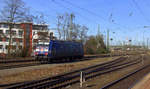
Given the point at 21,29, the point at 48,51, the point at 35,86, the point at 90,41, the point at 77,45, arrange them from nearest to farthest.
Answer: the point at 35,86 < the point at 48,51 < the point at 77,45 < the point at 21,29 < the point at 90,41

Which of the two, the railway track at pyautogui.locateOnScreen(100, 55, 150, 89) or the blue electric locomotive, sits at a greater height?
the blue electric locomotive

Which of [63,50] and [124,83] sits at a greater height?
[63,50]

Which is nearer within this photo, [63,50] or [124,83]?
[124,83]

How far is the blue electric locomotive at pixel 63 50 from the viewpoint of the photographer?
963 inches

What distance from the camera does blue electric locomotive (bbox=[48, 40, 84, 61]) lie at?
2447 centimetres

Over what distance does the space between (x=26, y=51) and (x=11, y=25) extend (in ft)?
18.1

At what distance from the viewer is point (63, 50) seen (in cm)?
2695

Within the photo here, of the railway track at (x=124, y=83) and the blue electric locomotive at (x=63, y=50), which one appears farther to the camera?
the blue electric locomotive at (x=63, y=50)

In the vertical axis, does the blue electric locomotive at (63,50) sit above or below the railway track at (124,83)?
above

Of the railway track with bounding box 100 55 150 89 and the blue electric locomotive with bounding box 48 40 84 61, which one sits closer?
the railway track with bounding box 100 55 150 89

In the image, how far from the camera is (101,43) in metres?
68.9

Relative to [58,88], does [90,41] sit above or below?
above

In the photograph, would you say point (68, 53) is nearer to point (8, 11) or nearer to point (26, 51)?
point (26, 51)

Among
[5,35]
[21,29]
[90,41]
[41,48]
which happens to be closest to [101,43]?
[90,41]
